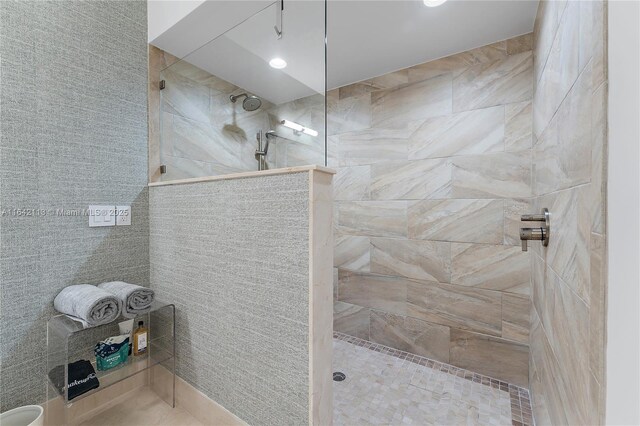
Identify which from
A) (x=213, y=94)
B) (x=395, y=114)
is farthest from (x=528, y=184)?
(x=213, y=94)

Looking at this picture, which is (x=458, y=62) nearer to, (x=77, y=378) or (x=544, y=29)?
(x=544, y=29)

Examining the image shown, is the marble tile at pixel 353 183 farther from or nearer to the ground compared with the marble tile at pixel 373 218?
farther from the ground

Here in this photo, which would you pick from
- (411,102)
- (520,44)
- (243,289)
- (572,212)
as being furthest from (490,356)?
(520,44)

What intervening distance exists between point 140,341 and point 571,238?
1937 millimetres

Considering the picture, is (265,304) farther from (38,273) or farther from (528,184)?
(528,184)

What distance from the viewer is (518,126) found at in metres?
1.82

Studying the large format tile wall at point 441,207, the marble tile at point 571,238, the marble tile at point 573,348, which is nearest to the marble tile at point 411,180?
the large format tile wall at point 441,207

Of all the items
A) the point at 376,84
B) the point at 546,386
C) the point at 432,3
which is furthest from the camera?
the point at 376,84

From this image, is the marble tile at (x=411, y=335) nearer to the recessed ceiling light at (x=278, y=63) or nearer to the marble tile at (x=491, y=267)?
the marble tile at (x=491, y=267)

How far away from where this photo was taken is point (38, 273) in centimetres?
137

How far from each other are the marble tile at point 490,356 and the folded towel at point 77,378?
212cm

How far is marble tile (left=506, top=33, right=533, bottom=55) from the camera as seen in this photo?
1809 millimetres

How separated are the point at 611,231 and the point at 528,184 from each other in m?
1.40

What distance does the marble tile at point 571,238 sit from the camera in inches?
29.6
